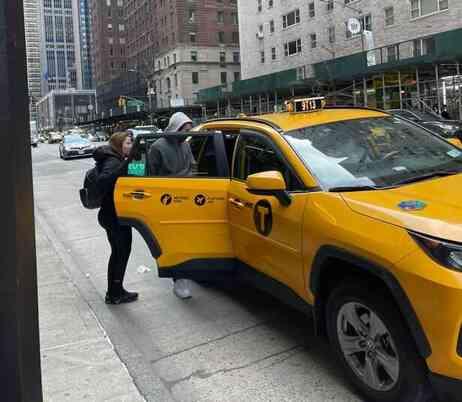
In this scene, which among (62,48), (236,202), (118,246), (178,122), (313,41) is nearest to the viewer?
(236,202)

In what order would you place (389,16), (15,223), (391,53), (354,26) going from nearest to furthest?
(15,223)
(391,53)
(354,26)
(389,16)

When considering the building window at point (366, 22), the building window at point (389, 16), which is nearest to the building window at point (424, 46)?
the building window at point (389, 16)

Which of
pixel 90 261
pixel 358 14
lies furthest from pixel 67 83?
pixel 90 261

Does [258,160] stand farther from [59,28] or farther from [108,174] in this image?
[59,28]

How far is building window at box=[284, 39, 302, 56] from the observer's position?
53.6m

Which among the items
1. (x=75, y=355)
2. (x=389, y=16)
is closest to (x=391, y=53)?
(x=389, y=16)

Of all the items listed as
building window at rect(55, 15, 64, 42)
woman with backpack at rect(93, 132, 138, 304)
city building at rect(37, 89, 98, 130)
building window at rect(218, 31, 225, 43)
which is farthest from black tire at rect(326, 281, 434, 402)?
city building at rect(37, 89, 98, 130)

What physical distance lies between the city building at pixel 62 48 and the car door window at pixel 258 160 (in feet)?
355

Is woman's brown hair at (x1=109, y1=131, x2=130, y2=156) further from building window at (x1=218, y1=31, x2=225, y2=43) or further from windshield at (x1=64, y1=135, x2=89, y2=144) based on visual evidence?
building window at (x1=218, y1=31, x2=225, y2=43)

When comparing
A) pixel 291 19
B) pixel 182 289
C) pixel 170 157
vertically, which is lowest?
pixel 182 289

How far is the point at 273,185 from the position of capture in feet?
11.9

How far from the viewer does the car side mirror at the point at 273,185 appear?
3.61m

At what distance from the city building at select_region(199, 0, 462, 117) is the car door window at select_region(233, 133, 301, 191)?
88.2ft

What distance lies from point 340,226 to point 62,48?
501ft
